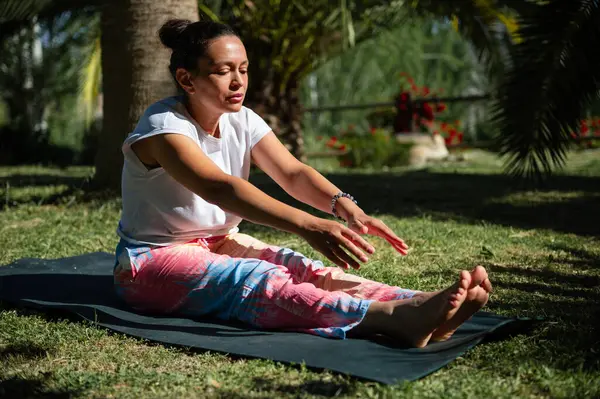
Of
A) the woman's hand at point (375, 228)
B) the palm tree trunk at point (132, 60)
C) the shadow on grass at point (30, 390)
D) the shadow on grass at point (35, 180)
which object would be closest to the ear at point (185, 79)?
the woman's hand at point (375, 228)

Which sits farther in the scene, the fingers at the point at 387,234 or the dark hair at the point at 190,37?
the dark hair at the point at 190,37

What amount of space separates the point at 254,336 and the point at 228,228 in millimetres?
640

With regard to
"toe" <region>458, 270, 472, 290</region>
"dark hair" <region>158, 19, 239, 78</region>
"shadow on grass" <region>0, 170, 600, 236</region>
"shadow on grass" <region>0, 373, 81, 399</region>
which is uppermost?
"dark hair" <region>158, 19, 239, 78</region>

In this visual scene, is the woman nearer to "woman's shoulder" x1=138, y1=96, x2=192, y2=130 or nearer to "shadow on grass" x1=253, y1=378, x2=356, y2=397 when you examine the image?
"woman's shoulder" x1=138, y1=96, x2=192, y2=130

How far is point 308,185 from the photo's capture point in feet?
10.9

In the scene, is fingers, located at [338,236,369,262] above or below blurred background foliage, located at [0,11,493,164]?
below

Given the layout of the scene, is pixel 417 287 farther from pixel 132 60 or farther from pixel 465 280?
pixel 132 60

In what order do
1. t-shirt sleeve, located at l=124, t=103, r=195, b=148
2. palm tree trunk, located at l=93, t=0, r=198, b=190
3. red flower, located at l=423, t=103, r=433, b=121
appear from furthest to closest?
red flower, located at l=423, t=103, r=433, b=121 < palm tree trunk, located at l=93, t=0, r=198, b=190 < t-shirt sleeve, located at l=124, t=103, r=195, b=148

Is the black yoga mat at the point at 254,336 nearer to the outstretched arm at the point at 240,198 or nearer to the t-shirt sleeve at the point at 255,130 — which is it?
the outstretched arm at the point at 240,198

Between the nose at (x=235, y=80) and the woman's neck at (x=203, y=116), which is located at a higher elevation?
the nose at (x=235, y=80)

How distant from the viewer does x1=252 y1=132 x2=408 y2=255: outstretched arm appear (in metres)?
2.90

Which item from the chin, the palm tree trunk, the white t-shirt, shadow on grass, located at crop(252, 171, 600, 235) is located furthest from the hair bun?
shadow on grass, located at crop(252, 171, 600, 235)

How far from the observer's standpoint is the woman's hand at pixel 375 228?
9.26 feet

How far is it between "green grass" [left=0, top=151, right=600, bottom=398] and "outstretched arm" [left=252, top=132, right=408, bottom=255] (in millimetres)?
577
